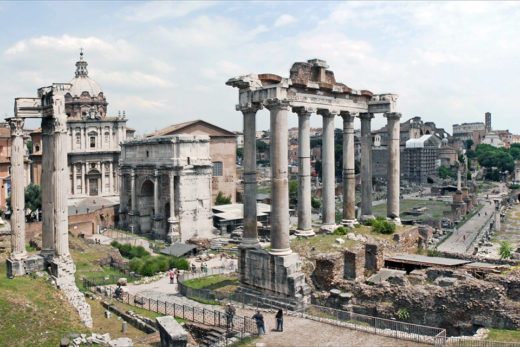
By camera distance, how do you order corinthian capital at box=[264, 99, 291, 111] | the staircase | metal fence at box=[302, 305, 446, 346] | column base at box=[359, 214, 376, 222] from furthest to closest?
column base at box=[359, 214, 376, 222] < corinthian capital at box=[264, 99, 291, 111] < the staircase < metal fence at box=[302, 305, 446, 346]

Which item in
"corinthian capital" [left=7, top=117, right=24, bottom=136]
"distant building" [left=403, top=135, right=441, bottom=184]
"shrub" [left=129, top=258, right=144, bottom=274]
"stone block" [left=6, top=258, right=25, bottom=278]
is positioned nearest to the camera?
"stone block" [left=6, top=258, right=25, bottom=278]

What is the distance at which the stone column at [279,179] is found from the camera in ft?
72.6

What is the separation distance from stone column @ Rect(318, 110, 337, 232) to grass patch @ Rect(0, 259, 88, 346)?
13.3 m

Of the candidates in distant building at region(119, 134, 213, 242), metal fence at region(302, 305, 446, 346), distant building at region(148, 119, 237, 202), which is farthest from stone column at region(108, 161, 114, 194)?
metal fence at region(302, 305, 446, 346)

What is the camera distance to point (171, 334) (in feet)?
54.5

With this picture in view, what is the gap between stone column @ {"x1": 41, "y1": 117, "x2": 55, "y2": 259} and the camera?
23.4m

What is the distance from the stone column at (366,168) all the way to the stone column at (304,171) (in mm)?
5217

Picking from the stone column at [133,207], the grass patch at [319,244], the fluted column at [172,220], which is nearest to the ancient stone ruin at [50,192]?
the grass patch at [319,244]

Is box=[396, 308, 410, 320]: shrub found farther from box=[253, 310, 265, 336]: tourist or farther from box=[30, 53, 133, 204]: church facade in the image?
box=[30, 53, 133, 204]: church facade

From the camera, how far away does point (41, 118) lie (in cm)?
2417

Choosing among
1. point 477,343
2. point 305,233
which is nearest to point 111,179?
point 305,233

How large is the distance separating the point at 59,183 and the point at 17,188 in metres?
3.15

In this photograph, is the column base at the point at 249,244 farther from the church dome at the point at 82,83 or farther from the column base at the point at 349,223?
the church dome at the point at 82,83

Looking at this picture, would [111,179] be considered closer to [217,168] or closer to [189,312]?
[217,168]
